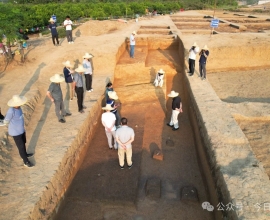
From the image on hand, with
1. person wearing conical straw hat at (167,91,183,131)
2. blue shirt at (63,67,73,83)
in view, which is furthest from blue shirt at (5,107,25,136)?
person wearing conical straw hat at (167,91,183,131)

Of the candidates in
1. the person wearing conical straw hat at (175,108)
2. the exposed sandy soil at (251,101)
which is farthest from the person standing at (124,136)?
the exposed sandy soil at (251,101)

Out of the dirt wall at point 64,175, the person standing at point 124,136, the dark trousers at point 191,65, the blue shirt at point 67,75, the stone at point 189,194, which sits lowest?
the stone at point 189,194

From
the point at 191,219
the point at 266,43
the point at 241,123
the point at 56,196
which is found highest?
the point at 266,43

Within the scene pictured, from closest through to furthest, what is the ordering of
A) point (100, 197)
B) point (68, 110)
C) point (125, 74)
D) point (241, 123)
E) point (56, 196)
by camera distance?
point (56, 196), point (100, 197), point (241, 123), point (68, 110), point (125, 74)

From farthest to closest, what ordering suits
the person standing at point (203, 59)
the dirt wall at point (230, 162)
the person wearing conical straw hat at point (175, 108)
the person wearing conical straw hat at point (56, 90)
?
the person standing at point (203, 59) → the person wearing conical straw hat at point (175, 108) → the person wearing conical straw hat at point (56, 90) → the dirt wall at point (230, 162)

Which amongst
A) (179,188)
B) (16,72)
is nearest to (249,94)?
(179,188)

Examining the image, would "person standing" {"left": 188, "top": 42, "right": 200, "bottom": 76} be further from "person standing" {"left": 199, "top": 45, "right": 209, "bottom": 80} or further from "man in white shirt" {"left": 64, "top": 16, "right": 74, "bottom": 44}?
"man in white shirt" {"left": 64, "top": 16, "right": 74, "bottom": 44}

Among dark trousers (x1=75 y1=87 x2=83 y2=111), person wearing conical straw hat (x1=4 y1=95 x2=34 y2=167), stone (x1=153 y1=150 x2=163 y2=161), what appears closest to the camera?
person wearing conical straw hat (x1=4 y1=95 x2=34 y2=167)

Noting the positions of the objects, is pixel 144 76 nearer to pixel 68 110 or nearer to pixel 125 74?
pixel 125 74

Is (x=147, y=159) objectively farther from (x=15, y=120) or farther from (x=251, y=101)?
(x=251, y=101)

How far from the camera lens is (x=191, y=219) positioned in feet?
15.0

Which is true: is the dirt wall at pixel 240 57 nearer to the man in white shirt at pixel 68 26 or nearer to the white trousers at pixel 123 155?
the man in white shirt at pixel 68 26

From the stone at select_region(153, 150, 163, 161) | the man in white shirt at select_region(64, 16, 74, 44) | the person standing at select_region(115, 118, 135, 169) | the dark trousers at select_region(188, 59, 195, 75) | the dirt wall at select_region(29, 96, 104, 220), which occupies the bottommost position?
the stone at select_region(153, 150, 163, 161)

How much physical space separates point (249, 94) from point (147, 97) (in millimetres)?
3852
